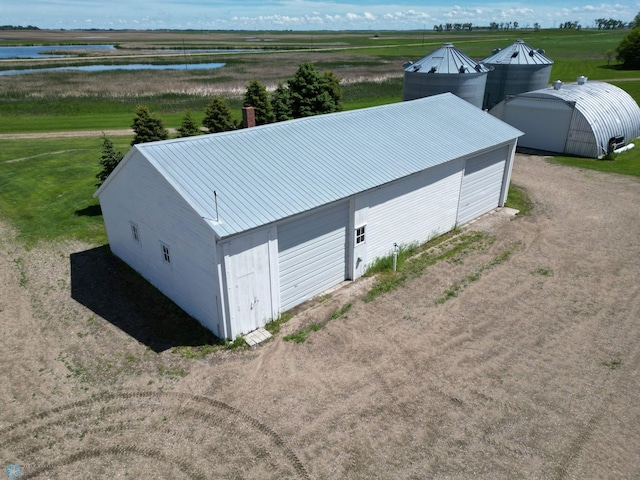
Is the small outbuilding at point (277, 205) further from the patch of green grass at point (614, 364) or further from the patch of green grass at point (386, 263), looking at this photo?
the patch of green grass at point (614, 364)

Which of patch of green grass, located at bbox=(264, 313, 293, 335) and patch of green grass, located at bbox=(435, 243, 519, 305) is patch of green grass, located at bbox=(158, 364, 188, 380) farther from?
patch of green grass, located at bbox=(435, 243, 519, 305)

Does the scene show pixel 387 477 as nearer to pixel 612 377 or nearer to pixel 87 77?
pixel 612 377

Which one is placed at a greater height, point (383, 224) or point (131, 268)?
point (383, 224)

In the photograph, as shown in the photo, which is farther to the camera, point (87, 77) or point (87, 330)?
point (87, 77)

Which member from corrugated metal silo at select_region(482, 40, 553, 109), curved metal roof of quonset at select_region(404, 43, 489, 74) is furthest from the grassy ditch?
corrugated metal silo at select_region(482, 40, 553, 109)

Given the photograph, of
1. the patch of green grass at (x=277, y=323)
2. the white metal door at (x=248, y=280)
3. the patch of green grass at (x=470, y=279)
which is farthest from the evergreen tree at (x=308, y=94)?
the white metal door at (x=248, y=280)

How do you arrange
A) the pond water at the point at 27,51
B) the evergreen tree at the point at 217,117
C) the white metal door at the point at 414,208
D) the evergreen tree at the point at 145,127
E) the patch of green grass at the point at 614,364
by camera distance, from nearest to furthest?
the patch of green grass at the point at 614,364, the white metal door at the point at 414,208, the evergreen tree at the point at 145,127, the evergreen tree at the point at 217,117, the pond water at the point at 27,51

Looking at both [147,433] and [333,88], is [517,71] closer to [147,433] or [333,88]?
[333,88]

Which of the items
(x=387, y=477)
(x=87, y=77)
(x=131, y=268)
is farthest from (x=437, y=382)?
(x=87, y=77)
